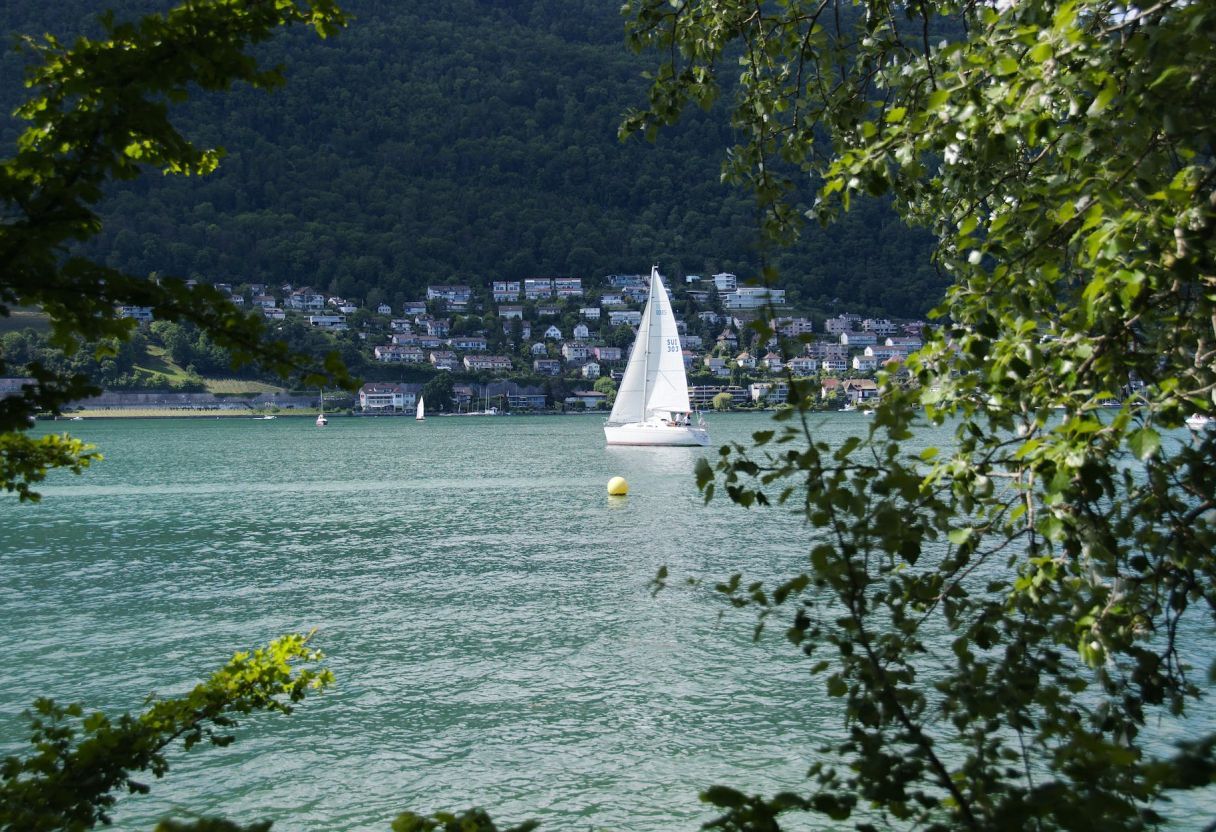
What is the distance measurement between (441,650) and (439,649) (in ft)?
0.24

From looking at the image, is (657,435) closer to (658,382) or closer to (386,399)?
(658,382)

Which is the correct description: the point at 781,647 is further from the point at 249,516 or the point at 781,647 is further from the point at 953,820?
the point at 249,516

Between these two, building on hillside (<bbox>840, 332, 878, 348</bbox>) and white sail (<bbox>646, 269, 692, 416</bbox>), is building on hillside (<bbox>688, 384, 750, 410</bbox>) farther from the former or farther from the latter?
white sail (<bbox>646, 269, 692, 416</bbox>)

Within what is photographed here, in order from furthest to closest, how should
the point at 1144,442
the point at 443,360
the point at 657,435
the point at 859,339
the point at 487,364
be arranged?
the point at 859,339
the point at 487,364
the point at 443,360
the point at 657,435
the point at 1144,442

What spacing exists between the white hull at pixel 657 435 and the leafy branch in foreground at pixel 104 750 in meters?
59.0

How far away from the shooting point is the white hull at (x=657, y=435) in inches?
Result: 2525

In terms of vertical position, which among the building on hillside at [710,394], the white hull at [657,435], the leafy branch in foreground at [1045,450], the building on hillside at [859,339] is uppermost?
the building on hillside at [859,339]

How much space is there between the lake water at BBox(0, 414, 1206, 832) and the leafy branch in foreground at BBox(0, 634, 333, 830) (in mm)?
2464

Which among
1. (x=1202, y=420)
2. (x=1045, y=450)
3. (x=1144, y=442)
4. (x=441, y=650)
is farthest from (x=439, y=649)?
(x=1144, y=442)

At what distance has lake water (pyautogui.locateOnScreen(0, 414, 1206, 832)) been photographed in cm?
895

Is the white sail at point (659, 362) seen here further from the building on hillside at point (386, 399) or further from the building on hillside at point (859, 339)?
the building on hillside at point (859, 339)

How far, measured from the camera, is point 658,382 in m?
66.9

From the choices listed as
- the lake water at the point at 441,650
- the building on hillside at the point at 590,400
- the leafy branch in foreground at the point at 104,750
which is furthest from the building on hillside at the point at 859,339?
the leafy branch in foreground at the point at 104,750

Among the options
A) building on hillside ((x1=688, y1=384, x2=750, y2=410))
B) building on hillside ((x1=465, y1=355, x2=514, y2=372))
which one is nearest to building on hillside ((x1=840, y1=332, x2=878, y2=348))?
building on hillside ((x1=688, y1=384, x2=750, y2=410))
